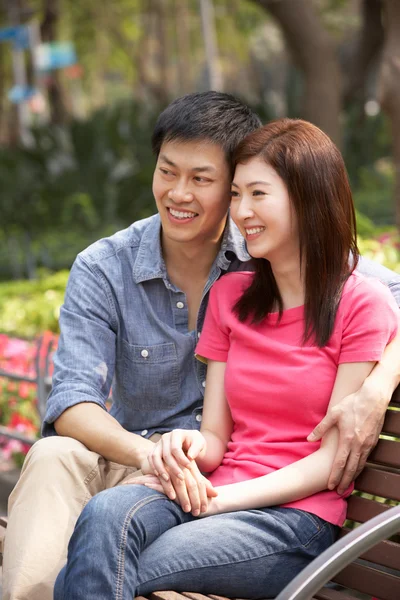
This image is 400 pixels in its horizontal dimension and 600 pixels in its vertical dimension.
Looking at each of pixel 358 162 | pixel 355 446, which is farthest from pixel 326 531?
pixel 358 162

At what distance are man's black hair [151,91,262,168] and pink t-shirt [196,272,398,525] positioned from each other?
67cm

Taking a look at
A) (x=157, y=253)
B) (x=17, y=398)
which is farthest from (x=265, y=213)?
(x=17, y=398)

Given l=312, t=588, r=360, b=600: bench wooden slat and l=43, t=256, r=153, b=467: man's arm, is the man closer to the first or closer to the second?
l=43, t=256, r=153, b=467: man's arm

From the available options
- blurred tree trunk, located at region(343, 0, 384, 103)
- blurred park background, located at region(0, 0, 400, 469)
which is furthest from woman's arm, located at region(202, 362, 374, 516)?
blurred tree trunk, located at region(343, 0, 384, 103)

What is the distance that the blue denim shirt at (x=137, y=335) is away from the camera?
3.18m

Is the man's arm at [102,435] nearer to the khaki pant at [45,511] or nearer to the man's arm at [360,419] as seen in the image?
the khaki pant at [45,511]

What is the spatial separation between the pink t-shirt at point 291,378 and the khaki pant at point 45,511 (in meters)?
0.41

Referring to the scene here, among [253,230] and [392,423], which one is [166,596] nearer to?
[392,423]

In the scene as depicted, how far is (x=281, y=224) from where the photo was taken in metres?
2.79

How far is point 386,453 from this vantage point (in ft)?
8.95

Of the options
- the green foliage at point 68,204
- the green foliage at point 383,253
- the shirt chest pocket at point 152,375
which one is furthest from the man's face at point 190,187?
the green foliage at point 68,204

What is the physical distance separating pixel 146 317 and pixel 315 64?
9.28m

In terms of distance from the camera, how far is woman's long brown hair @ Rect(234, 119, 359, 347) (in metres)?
2.74

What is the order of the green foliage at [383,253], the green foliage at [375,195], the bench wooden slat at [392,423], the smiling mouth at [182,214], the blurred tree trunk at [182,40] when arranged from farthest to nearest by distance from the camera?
the blurred tree trunk at [182,40] → the green foliage at [375,195] → the green foliage at [383,253] → the smiling mouth at [182,214] → the bench wooden slat at [392,423]
